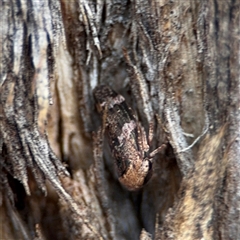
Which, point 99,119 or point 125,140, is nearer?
point 125,140

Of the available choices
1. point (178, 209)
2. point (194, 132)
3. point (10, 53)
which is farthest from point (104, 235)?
point (10, 53)

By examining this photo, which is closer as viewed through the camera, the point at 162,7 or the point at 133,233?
the point at 162,7

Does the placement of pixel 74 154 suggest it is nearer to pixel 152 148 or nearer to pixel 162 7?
pixel 152 148

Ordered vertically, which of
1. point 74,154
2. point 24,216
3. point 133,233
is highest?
point 74,154

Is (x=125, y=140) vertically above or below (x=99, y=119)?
below
